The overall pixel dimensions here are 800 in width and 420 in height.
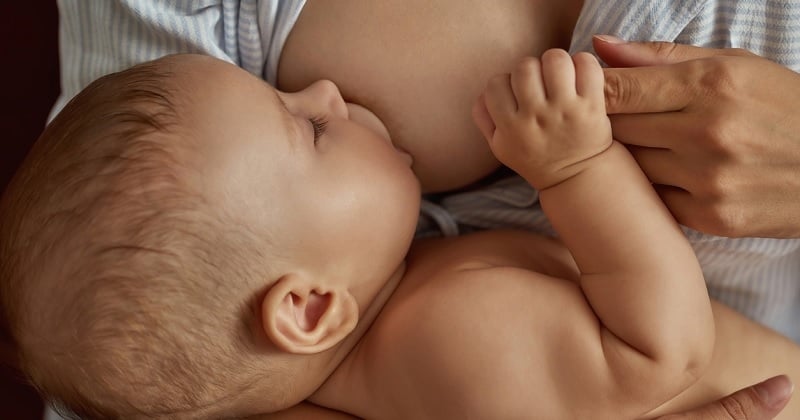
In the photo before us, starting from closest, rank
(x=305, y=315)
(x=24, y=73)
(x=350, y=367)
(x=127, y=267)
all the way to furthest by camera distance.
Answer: (x=127, y=267) < (x=305, y=315) < (x=350, y=367) < (x=24, y=73)

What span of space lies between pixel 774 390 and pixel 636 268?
0.26m

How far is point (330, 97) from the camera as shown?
104 centimetres

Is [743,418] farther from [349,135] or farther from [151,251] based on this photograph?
[151,251]

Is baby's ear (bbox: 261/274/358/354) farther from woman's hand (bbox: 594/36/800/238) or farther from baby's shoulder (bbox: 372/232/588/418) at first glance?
woman's hand (bbox: 594/36/800/238)

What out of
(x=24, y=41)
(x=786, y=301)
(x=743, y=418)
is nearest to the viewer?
(x=743, y=418)

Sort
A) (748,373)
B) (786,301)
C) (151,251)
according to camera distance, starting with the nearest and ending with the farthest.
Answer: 1. (151,251)
2. (748,373)
3. (786,301)

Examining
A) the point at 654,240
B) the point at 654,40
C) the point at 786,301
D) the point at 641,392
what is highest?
the point at 654,40

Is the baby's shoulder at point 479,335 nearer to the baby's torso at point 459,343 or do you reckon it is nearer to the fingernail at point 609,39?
the baby's torso at point 459,343

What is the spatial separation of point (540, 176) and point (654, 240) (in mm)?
151

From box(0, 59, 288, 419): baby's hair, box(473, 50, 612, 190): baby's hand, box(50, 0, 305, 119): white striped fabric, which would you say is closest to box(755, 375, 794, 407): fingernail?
box(473, 50, 612, 190): baby's hand

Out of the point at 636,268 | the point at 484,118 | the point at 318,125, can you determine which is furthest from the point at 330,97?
the point at 636,268

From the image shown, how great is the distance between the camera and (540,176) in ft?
3.08

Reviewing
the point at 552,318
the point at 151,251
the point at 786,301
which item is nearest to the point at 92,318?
the point at 151,251

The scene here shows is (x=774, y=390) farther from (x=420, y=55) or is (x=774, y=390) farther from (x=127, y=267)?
(x=127, y=267)
